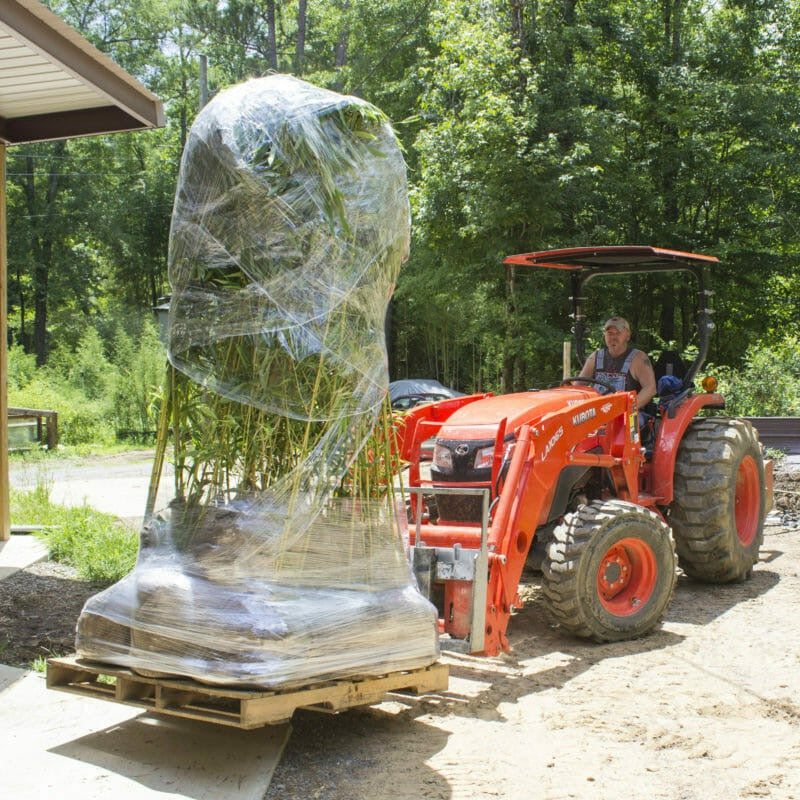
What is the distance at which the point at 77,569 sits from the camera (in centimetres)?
757

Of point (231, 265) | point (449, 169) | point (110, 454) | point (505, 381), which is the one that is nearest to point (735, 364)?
point (505, 381)

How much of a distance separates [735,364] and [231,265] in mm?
21233

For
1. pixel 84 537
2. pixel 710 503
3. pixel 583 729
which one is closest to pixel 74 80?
pixel 84 537

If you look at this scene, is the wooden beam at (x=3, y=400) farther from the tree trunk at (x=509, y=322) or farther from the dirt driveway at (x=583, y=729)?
the tree trunk at (x=509, y=322)

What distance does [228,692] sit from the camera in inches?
152

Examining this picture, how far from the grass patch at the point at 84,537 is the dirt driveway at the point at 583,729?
9.75 ft

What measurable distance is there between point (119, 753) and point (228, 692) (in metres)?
0.74

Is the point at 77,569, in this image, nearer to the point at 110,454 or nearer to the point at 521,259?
the point at 521,259

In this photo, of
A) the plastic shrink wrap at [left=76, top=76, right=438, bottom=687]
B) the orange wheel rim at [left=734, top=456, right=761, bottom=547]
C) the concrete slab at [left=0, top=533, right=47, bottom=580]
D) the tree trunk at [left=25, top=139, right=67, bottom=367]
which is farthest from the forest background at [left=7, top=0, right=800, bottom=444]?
the plastic shrink wrap at [left=76, top=76, right=438, bottom=687]

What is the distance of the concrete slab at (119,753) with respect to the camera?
12.6ft

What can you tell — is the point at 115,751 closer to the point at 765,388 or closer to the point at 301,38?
the point at 765,388

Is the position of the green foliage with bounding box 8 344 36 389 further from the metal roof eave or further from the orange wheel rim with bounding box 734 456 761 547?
the orange wheel rim with bounding box 734 456 761 547

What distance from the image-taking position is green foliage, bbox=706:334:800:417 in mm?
15750

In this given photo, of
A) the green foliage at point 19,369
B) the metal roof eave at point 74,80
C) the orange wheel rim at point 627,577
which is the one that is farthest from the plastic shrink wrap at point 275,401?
the green foliage at point 19,369
